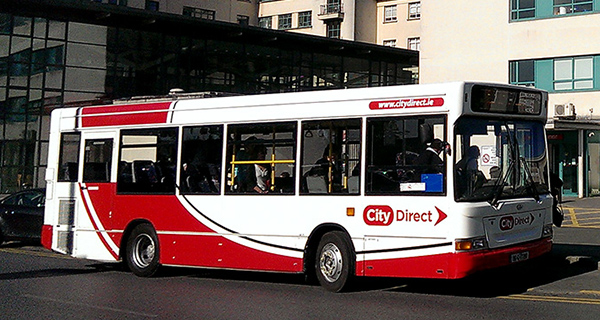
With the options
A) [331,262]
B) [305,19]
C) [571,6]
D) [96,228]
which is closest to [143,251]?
[96,228]

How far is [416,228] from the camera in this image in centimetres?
1026

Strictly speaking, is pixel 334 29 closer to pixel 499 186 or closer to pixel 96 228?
pixel 96 228

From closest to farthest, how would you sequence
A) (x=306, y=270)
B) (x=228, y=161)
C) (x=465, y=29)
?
(x=306, y=270), (x=228, y=161), (x=465, y=29)

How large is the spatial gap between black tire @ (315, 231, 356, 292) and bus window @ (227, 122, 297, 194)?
1.02 metres

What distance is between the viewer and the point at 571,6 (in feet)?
114

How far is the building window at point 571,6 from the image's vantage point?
34.3m

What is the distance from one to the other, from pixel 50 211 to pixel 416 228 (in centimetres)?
778

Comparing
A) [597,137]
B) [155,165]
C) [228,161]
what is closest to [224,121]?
[228,161]

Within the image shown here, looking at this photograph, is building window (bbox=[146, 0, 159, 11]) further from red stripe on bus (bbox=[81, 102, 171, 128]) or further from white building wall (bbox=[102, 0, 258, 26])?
red stripe on bus (bbox=[81, 102, 171, 128])

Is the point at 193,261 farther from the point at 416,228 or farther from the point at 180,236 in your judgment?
the point at 416,228

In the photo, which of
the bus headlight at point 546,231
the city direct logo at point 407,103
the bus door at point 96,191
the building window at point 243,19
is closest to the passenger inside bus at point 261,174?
the city direct logo at point 407,103

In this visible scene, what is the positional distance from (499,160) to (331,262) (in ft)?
9.03

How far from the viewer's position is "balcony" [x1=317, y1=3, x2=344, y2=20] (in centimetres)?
6581

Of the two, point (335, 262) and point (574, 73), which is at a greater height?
point (574, 73)
